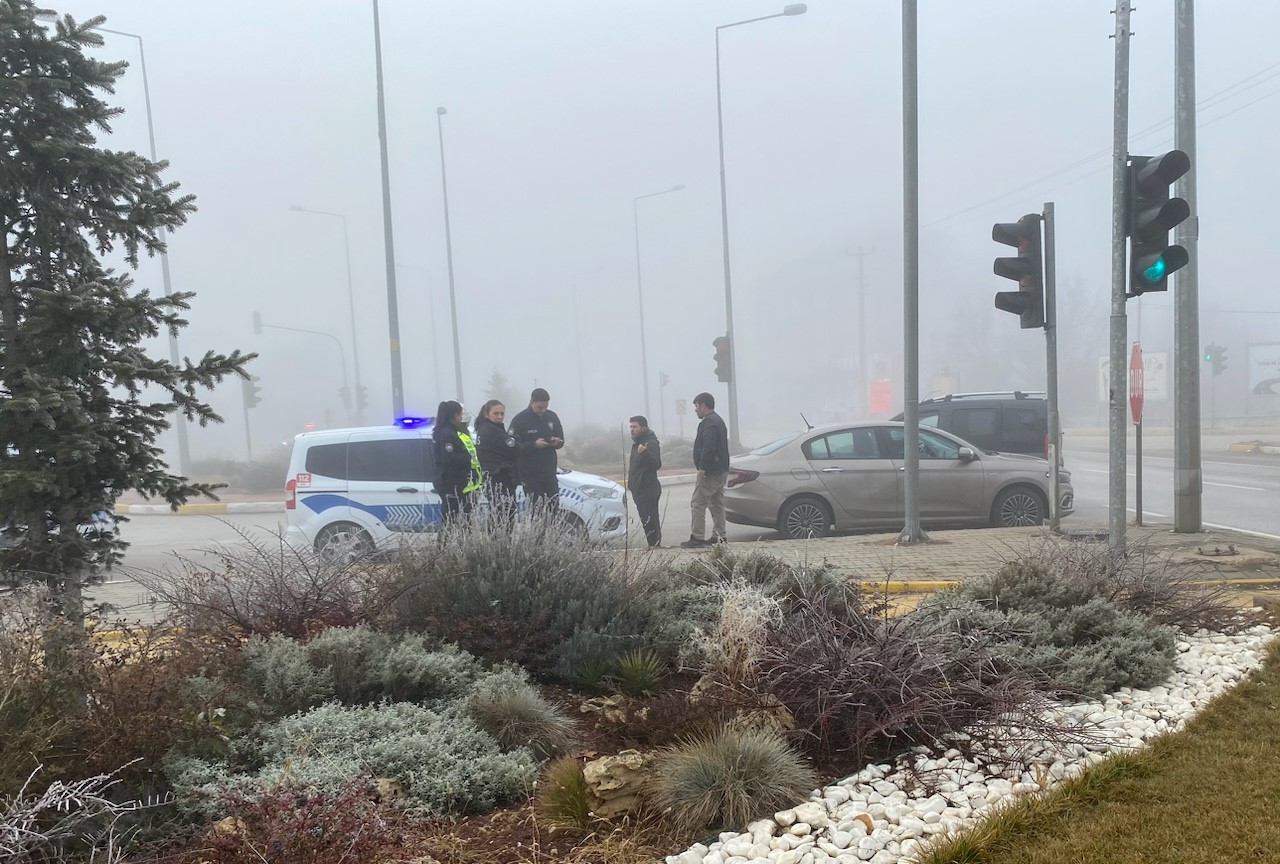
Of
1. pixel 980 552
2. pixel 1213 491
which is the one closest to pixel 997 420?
pixel 980 552

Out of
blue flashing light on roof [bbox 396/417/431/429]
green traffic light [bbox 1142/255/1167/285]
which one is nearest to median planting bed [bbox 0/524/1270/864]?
green traffic light [bbox 1142/255/1167/285]

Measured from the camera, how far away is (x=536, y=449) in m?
9.84

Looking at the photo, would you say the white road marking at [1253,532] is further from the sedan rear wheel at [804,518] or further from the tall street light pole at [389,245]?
the tall street light pole at [389,245]

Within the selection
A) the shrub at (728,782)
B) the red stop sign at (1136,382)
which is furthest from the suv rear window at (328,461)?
the red stop sign at (1136,382)

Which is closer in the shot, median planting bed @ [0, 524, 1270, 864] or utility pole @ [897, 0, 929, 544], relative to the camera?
median planting bed @ [0, 524, 1270, 864]

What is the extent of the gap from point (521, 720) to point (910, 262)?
8.40m

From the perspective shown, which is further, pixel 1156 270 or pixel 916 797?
pixel 1156 270

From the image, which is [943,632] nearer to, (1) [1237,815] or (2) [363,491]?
(1) [1237,815]

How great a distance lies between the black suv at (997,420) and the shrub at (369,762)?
12.1 m

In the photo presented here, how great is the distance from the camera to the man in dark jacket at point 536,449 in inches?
387

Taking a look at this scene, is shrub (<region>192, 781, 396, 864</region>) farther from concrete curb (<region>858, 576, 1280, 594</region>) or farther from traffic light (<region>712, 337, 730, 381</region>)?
traffic light (<region>712, 337, 730, 381</region>)

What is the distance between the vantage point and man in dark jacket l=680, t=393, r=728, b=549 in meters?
10.9

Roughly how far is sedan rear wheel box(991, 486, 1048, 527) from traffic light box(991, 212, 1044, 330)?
118 inches

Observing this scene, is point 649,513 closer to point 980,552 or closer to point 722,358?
point 980,552
